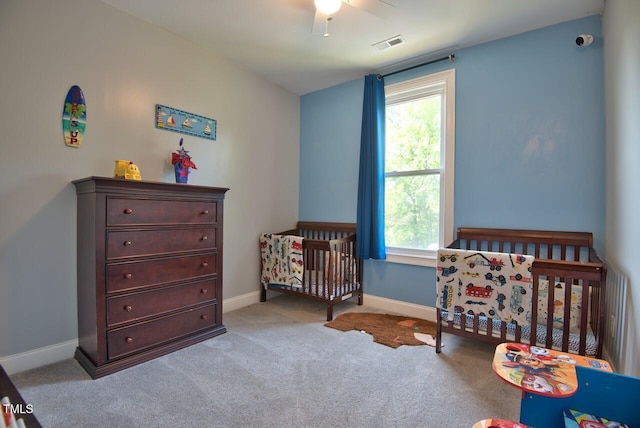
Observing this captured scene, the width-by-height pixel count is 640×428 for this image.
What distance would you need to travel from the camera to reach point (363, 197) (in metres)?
3.14

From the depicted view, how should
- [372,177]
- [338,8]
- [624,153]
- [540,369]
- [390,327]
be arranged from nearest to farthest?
[540,369] → [624,153] → [338,8] → [390,327] → [372,177]

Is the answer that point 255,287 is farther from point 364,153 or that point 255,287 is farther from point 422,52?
point 422,52

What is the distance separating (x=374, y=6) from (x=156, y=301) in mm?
2566

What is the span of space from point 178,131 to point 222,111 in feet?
1.78

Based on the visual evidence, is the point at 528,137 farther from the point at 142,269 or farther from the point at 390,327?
the point at 142,269

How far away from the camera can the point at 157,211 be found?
2098mm

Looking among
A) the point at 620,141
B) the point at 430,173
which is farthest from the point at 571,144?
the point at 430,173

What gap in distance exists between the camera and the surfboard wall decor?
2.01 metres

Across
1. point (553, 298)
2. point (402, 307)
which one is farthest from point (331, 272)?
point (553, 298)

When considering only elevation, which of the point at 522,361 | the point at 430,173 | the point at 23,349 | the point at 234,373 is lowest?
the point at 234,373

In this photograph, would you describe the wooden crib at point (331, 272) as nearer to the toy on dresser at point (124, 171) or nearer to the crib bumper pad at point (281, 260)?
the crib bumper pad at point (281, 260)

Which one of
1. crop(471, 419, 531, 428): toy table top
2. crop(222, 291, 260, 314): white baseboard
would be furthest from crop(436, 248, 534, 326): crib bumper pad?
crop(222, 291, 260, 314): white baseboard

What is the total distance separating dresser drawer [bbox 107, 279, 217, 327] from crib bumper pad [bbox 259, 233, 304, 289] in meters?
0.82

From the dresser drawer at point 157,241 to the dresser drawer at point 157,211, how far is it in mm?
71
